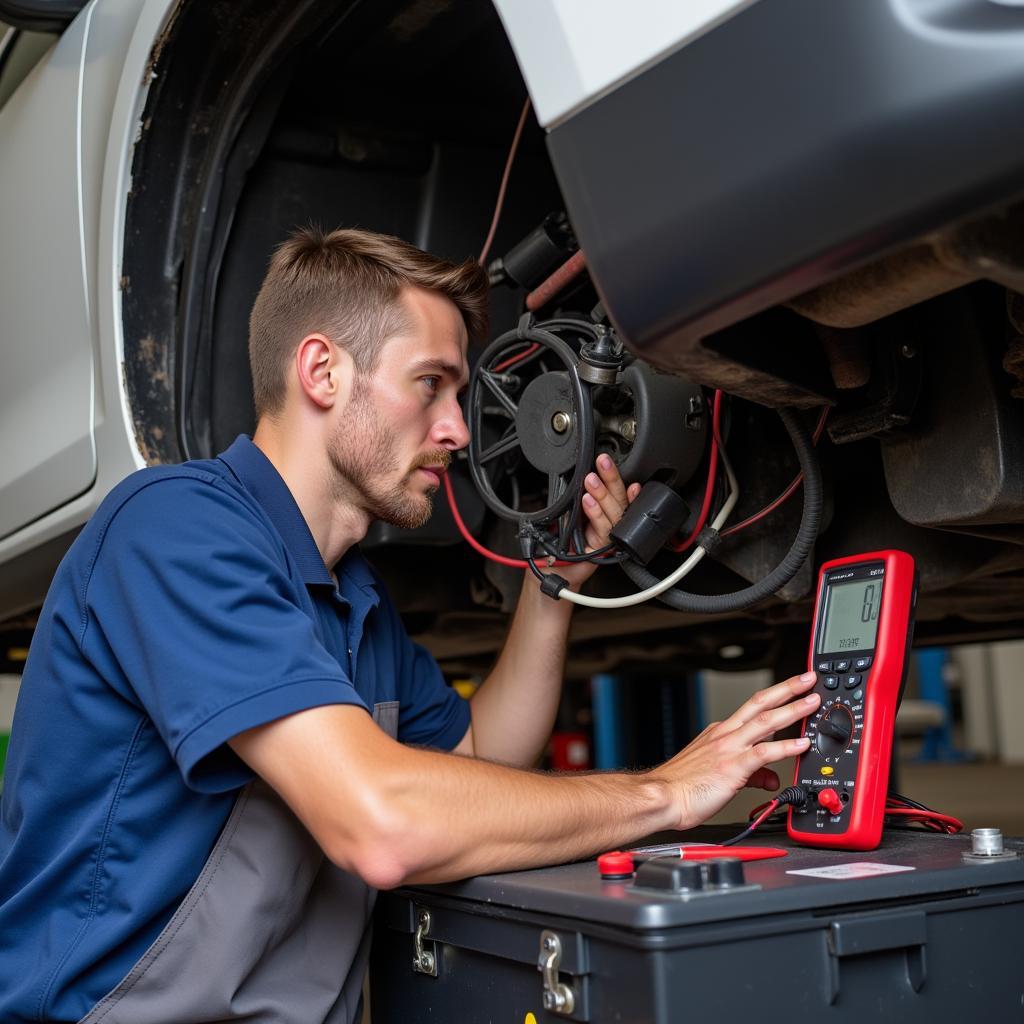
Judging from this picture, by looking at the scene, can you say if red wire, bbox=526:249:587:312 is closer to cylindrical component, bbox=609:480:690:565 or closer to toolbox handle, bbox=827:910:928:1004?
cylindrical component, bbox=609:480:690:565

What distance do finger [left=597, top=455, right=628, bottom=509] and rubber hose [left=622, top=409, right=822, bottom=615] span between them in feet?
0.21

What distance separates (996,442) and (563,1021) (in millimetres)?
520

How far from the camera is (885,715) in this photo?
3.04 feet

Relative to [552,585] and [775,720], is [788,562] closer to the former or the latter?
[775,720]

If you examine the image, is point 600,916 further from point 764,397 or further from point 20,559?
point 20,559

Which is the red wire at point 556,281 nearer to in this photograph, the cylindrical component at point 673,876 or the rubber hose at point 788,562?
the rubber hose at point 788,562

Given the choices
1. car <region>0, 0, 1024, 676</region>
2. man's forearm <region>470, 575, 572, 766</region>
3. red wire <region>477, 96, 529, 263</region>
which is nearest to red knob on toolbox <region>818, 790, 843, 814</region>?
car <region>0, 0, 1024, 676</region>

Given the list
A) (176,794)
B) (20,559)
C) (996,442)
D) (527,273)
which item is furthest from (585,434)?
(20,559)

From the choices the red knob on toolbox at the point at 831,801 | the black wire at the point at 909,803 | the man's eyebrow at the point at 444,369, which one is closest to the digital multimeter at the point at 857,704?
the red knob on toolbox at the point at 831,801

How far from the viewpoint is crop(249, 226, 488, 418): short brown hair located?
4.03ft

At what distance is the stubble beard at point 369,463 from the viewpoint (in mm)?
1207

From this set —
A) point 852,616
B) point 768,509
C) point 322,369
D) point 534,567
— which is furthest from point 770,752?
point 322,369

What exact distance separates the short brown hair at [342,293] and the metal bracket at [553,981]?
0.64m

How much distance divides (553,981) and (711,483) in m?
0.49
